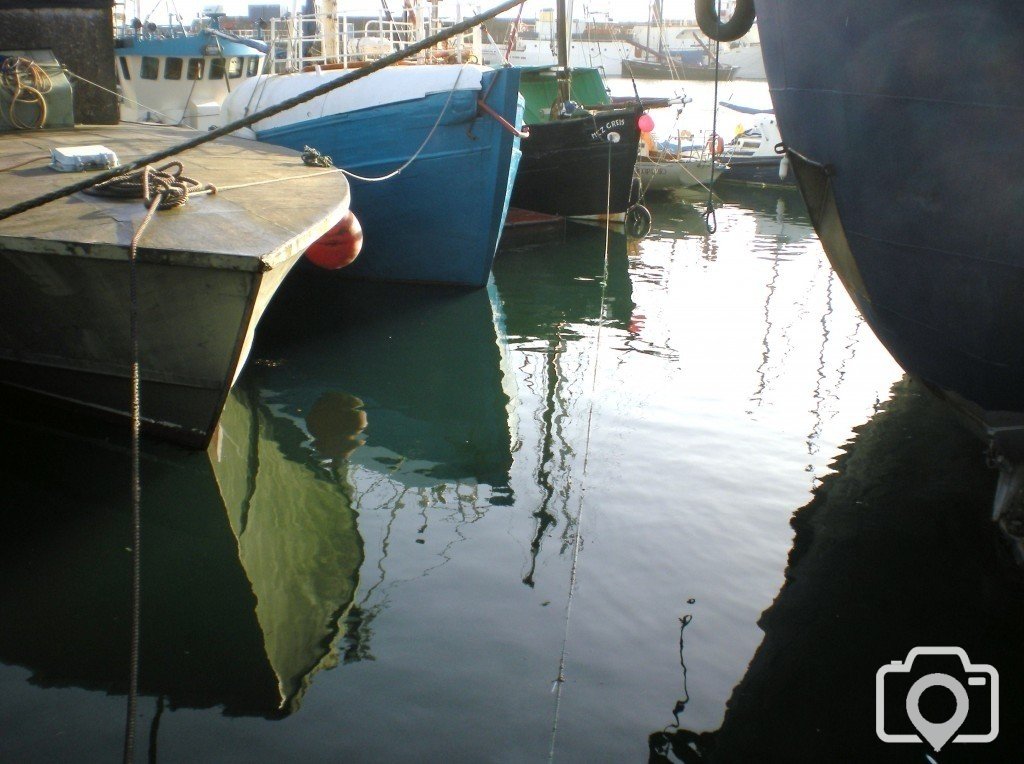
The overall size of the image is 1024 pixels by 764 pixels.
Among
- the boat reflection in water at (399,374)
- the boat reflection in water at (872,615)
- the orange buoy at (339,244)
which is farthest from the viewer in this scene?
the orange buoy at (339,244)

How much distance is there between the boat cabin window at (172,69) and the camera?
14.4 m

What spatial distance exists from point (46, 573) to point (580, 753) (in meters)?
2.63

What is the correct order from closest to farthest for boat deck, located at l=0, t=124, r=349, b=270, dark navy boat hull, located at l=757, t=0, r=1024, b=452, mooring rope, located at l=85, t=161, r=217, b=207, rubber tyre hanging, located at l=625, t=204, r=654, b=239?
1. dark navy boat hull, located at l=757, t=0, r=1024, b=452
2. boat deck, located at l=0, t=124, r=349, b=270
3. mooring rope, located at l=85, t=161, r=217, b=207
4. rubber tyre hanging, located at l=625, t=204, r=654, b=239

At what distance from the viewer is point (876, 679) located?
3.77 m

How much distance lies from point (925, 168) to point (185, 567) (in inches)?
149

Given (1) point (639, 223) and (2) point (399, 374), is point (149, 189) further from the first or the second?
(1) point (639, 223)

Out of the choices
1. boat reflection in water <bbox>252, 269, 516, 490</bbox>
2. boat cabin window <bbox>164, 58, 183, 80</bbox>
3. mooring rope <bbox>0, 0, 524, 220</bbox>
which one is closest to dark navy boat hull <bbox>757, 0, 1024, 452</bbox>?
mooring rope <bbox>0, 0, 524, 220</bbox>

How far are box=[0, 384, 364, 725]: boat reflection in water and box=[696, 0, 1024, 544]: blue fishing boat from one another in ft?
9.67

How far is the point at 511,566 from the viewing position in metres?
4.58

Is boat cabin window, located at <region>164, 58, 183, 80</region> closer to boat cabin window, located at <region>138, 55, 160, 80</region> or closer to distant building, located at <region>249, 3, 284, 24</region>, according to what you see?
boat cabin window, located at <region>138, 55, 160, 80</region>

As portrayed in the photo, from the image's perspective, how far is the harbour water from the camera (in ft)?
11.3

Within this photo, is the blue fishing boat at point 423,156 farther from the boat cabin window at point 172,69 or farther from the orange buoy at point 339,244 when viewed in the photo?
the boat cabin window at point 172,69

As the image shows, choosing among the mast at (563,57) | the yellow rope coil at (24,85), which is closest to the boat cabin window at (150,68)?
the yellow rope coil at (24,85)

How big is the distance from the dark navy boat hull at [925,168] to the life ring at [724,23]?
1.28 m
